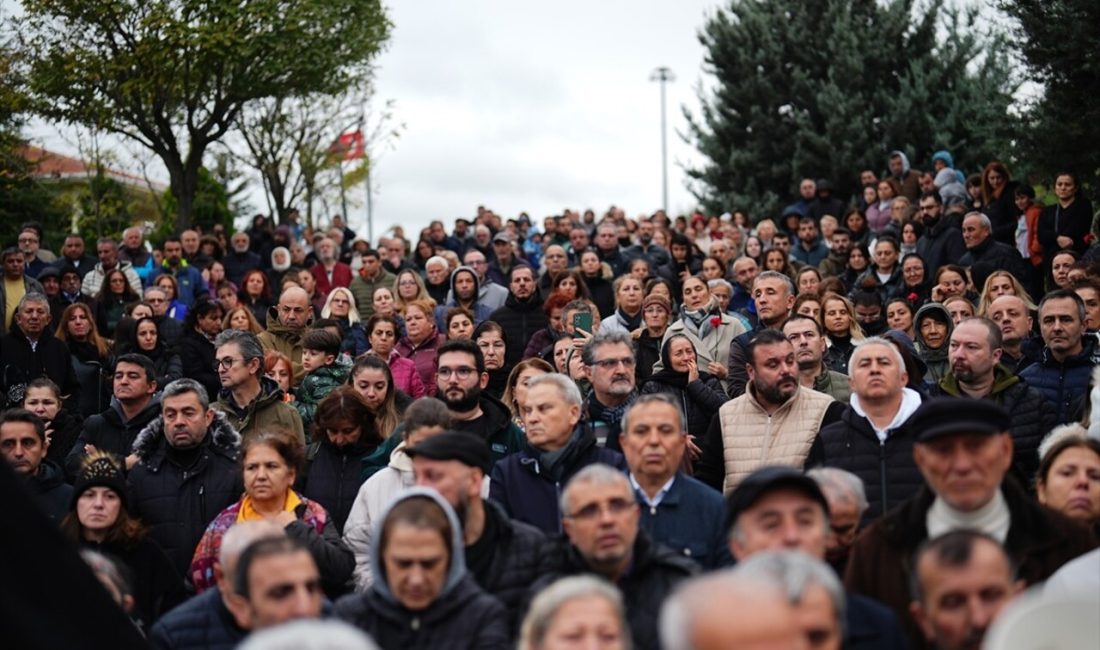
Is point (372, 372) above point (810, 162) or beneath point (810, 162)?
beneath

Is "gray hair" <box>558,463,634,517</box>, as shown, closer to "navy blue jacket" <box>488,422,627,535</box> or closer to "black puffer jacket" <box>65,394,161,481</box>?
"navy blue jacket" <box>488,422,627,535</box>

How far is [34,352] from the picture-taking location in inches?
479

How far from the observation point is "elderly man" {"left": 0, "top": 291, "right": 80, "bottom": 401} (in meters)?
12.1

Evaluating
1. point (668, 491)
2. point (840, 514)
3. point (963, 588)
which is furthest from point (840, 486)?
point (963, 588)

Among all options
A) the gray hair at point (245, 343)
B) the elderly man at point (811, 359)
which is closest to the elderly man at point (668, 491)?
the elderly man at point (811, 359)

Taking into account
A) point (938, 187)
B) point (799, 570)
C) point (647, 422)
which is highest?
point (938, 187)

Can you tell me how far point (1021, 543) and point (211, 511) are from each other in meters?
4.62

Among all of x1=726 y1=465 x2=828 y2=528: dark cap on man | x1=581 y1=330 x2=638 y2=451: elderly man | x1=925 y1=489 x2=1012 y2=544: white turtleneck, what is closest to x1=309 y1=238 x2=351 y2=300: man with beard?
x1=581 y1=330 x2=638 y2=451: elderly man

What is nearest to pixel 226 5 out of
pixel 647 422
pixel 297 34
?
pixel 297 34

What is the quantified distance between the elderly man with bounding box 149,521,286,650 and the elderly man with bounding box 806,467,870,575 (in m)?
2.43

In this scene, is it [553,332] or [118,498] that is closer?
[118,498]

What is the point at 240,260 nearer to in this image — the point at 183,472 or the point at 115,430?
the point at 115,430

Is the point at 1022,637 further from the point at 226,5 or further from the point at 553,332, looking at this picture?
the point at 226,5

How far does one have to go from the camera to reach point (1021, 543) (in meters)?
5.46
